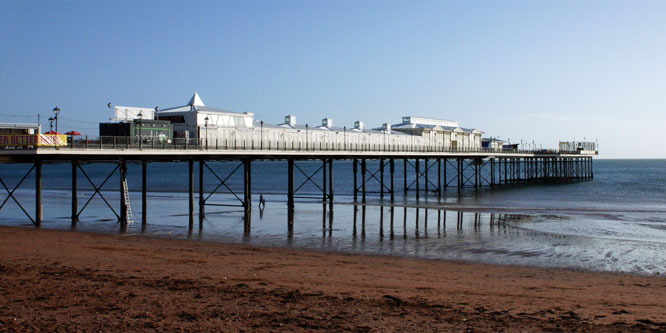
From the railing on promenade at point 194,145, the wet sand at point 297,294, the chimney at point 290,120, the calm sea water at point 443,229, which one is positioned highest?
the chimney at point 290,120

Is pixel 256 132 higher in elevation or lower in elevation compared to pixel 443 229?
higher

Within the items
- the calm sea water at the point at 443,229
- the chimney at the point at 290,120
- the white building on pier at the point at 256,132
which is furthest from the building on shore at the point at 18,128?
the chimney at the point at 290,120

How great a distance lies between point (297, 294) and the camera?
11.0 m

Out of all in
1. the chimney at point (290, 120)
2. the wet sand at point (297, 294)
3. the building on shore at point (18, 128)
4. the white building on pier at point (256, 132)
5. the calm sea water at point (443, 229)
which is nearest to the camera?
the wet sand at point (297, 294)

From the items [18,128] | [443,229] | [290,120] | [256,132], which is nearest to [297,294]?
[443,229]

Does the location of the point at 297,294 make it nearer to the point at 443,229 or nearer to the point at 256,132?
the point at 443,229

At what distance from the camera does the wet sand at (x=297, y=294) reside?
357 inches

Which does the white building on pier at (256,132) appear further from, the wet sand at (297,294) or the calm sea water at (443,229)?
the wet sand at (297,294)

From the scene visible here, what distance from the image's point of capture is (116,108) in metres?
29.7

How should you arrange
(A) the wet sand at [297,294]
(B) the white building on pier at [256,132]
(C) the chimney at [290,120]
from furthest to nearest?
(C) the chimney at [290,120], (B) the white building on pier at [256,132], (A) the wet sand at [297,294]

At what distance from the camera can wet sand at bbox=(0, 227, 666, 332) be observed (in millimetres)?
9062

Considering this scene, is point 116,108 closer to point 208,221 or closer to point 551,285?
point 208,221

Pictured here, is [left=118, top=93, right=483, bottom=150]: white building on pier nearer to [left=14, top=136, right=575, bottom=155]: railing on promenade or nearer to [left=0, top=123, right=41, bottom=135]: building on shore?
[left=14, top=136, right=575, bottom=155]: railing on promenade

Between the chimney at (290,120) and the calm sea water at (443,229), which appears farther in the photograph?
the chimney at (290,120)
